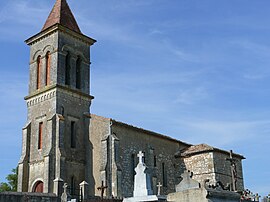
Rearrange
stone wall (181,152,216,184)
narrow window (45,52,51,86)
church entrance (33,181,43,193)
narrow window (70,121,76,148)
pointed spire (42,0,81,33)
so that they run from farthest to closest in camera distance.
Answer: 1. stone wall (181,152,216,184)
2. pointed spire (42,0,81,33)
3. narrow window (45,52,51,86)
4. narrow window (70,121,76,148)
5. church entrance (33,181,43,193)

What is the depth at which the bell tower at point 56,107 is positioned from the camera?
91.2ft

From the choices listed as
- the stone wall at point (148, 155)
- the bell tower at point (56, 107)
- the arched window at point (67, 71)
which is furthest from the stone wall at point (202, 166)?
the arched window at point (67, 71)

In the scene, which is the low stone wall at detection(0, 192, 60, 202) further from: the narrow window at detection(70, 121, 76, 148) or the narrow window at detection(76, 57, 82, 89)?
the narrow window at detection(76, 57, 82, 89)

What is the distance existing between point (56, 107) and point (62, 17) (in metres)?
7.69

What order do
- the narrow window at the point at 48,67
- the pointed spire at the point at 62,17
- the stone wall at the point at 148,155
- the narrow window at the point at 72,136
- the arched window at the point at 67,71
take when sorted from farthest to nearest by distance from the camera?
the pointed spire at the point at 62,17, the arched window at the point at 67,71, the narrow window at the point at 48,67, the narrow window at the point at 72,136, the stone wall at the point at 148,155

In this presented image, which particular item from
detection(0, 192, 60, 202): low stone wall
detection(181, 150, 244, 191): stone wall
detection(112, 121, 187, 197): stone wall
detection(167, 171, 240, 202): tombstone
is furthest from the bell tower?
detection(167, 171, 240, 202): tombstone

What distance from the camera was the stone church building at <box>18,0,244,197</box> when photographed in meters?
27.8

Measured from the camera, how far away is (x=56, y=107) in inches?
1128

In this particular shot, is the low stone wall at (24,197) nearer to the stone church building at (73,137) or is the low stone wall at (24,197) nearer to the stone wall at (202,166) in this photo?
the stone church building at (73,137)

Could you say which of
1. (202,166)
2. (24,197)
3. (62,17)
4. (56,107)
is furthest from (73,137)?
(202,166)

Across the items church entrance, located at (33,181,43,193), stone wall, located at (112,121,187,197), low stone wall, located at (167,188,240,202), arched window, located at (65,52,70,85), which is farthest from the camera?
arched window, located at (65,52,70,85)

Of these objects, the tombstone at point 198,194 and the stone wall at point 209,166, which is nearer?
the tombstone at point 198,194

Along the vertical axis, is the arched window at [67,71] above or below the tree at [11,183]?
above

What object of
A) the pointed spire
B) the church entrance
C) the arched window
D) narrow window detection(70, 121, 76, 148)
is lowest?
the church entrance
